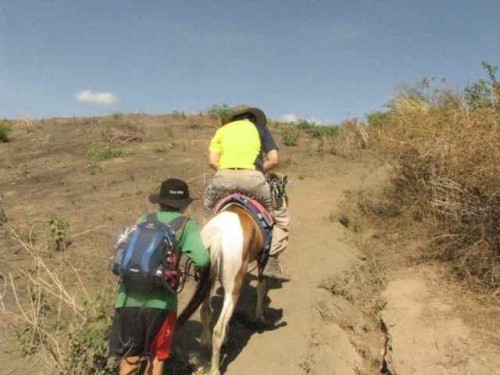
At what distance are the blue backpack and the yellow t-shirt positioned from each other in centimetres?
221

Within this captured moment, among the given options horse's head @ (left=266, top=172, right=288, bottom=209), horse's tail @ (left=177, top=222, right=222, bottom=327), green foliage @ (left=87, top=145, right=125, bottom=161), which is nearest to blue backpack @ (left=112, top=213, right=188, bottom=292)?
horse's tail @ (left=177, top=222, right=222, bottom=327)

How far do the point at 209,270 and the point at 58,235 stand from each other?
348 cm

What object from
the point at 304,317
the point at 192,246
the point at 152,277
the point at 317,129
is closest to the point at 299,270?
the point at 304,317

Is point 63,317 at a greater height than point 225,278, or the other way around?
point 225,278

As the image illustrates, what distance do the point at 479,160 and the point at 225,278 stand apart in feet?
13.1

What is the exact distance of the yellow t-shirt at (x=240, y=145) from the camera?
625 cm

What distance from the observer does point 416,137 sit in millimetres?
8938

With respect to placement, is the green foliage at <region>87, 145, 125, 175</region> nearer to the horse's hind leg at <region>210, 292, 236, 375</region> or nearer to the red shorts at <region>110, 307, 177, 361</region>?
the horse's hind leg at <region>210, 292, 236, 375</region>

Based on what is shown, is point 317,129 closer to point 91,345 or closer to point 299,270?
point 299,270

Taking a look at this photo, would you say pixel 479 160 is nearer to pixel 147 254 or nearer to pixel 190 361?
pixel 190 361

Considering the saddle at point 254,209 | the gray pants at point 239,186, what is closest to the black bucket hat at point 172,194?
the saddle at point 254,209

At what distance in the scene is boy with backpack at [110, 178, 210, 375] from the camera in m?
3.98

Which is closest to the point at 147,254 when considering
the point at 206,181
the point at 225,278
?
the point at 225,278

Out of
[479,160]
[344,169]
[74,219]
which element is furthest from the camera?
[344,169]
